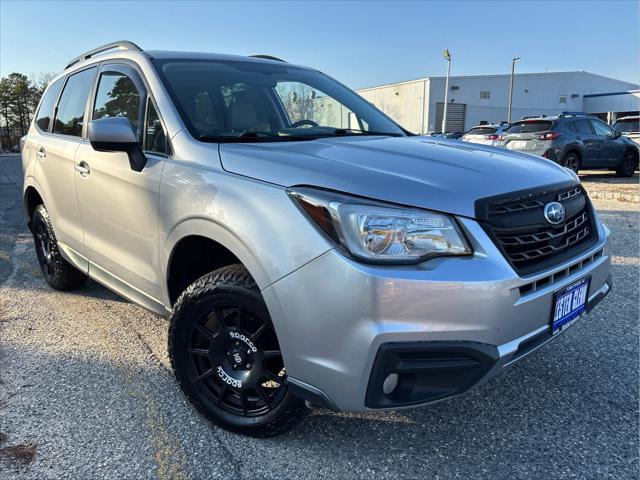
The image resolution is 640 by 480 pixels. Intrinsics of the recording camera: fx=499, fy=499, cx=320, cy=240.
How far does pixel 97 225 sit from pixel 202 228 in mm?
1259

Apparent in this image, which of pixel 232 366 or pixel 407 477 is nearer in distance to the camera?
pixel 407 477

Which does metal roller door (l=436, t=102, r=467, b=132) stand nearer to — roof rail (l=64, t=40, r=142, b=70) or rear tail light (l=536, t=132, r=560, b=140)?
rear tail light (l=536, t=132, r=560, b=140)

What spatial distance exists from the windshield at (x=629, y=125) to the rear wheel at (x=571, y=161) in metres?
8.39

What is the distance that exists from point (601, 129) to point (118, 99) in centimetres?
1268

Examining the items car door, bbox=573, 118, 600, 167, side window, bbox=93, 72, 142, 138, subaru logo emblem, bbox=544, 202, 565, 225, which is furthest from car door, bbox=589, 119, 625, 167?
side window, bbox=93, 72, 142, 138

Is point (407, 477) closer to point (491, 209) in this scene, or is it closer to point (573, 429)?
point (573, 429)

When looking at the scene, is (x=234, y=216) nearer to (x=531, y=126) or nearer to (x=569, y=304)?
(x=569, y=304)

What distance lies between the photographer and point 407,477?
6.69 feet

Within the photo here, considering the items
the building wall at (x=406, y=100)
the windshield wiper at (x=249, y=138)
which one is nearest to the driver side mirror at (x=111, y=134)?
the windshield wiper at (x=249, y=138)

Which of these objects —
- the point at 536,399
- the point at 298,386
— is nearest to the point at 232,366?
the point at 298,386

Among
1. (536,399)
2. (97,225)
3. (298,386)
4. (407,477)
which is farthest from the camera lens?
(97,225)

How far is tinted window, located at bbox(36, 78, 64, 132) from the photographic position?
421 cm

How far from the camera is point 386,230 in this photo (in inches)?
68.2

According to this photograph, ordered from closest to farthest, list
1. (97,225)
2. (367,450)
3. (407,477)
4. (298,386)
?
(298,386)
(407,477)
(367,450)
(97,225)
